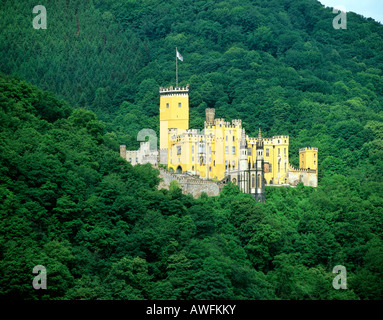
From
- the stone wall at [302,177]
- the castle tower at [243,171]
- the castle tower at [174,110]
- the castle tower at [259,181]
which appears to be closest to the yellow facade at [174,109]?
the castle tower at [174,110]

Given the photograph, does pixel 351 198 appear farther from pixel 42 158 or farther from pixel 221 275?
pixel 42 158

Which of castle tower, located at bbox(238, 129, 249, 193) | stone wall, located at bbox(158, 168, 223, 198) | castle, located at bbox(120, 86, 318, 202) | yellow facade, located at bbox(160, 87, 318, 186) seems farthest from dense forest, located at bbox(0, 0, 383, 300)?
yellow facade, located at bbox(160, 87, 318, 186)

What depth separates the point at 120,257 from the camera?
66375mm

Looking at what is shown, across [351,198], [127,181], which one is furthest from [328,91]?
[127,181]

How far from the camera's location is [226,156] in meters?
85.2

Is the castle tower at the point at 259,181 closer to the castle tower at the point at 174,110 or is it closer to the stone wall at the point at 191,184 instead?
the stone wall at the point at 191,184

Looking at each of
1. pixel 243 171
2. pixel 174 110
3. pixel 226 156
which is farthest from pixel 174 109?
pixel 243 171

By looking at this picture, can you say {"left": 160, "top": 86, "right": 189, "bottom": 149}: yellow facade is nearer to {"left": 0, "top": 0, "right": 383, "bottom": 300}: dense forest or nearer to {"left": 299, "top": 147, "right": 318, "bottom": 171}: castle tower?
{"left": 0, "top": 0, "right": 383, "bottom": 300}: dense forest

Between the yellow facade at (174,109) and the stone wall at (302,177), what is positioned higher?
the yellow facade at (174,109)

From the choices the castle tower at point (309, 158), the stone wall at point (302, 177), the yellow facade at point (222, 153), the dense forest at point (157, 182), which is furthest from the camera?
the castle tower at point (309, 158)

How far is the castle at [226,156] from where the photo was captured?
84062 millimetres

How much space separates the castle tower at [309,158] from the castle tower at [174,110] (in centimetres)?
1272

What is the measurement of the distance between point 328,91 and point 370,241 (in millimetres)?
52294
